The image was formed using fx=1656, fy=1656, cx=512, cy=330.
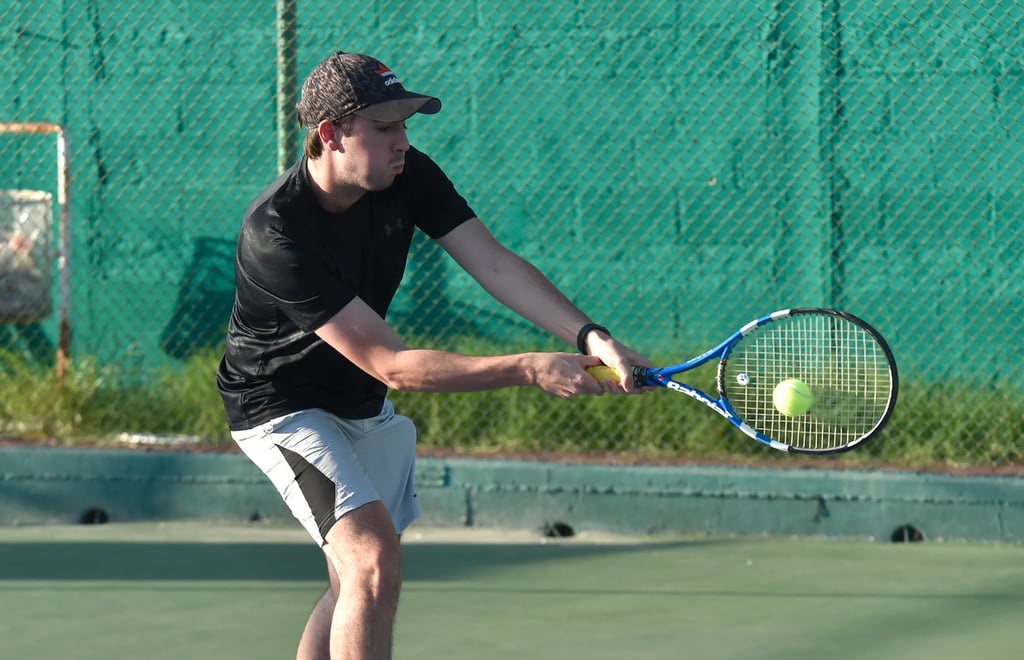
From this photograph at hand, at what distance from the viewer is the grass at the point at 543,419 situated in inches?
253

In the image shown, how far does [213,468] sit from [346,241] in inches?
128

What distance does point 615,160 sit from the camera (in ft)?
22.9

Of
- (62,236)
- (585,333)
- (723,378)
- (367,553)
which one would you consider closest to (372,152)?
(585,333)

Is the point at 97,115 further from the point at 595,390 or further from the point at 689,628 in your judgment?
the point at 595,390

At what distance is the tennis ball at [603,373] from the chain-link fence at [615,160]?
3.24 meters

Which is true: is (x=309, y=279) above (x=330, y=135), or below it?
below

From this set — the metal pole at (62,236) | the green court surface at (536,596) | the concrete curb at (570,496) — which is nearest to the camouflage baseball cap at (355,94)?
the green court surface at (536,596)

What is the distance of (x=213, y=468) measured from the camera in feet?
21.8

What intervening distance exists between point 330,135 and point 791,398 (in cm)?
128

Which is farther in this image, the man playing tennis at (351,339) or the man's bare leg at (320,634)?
the man's bare leg at (320,634)

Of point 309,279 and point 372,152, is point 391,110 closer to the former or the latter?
point 372,152

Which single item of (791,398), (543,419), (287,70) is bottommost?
(543,419)

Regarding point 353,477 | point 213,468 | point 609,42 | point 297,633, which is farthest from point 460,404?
point 353,477

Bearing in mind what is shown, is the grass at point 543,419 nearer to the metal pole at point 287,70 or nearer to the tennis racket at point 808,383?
the metal pole at point 287,70
